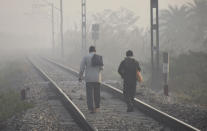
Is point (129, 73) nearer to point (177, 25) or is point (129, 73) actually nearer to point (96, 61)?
point (96, 61)

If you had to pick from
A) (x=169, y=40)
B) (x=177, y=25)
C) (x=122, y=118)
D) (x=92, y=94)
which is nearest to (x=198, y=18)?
(x=177, y=25)

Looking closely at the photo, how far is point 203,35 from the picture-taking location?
33.5 m

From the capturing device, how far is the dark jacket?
1055 centimetres

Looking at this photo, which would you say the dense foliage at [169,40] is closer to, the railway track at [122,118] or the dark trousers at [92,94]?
the railway track at [122,118]

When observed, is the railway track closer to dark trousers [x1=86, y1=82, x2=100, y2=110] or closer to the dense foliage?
dark trousers [x1=86, y1=82, x2=100, y2=110]

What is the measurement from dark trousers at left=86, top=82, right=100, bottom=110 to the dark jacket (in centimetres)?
84

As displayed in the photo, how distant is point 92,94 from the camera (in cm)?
1091

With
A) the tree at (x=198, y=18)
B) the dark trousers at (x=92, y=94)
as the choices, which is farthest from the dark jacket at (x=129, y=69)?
the tree at (x=198, y=18)

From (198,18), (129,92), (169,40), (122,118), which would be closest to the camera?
(122,118)

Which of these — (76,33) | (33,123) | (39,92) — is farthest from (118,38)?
(33,123)

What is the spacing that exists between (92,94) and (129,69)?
1.31 m

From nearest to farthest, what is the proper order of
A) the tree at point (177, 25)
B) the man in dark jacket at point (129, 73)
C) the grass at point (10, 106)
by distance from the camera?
1. the man in dark jacket at point (129, 73)
2. the grass at point (10, 106)
3. the tree at point (177, 25)

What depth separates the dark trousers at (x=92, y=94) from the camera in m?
10.8

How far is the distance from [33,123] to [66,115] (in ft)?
4.11
